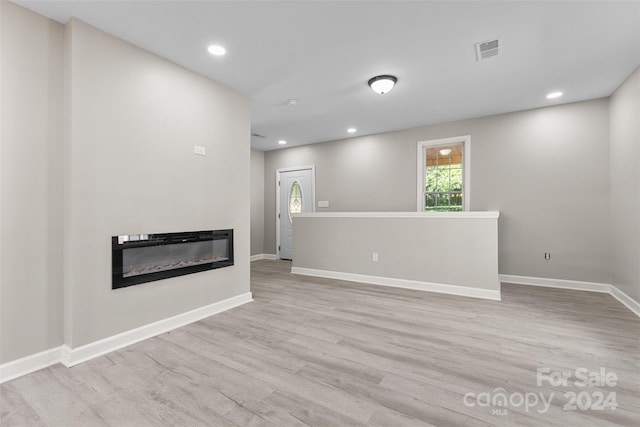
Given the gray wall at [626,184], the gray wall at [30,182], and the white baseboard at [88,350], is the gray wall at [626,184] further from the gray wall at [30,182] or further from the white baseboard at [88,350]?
the gray wall at [30,182]

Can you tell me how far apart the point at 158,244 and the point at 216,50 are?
1.92m

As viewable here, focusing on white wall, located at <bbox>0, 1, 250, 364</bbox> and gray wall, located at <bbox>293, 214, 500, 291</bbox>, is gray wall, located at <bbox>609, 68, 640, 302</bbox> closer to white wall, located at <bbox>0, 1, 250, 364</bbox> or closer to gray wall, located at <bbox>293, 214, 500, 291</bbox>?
gray wall, located at <bbox>293, 214, 500, 291</bbox>

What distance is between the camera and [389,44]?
2.75m

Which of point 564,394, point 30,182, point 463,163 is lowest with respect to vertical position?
point 564,394

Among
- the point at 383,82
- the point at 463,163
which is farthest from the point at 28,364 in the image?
the point at 463,163

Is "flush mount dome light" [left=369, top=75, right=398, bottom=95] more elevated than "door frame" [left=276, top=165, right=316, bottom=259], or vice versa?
"flush mount dome light" [left=369, top=75, right=398, bottom=95]

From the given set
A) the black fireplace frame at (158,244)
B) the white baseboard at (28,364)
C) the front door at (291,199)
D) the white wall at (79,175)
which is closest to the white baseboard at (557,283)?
the front door at (291,199)

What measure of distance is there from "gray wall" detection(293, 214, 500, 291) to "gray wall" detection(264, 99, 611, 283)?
1.05 meters

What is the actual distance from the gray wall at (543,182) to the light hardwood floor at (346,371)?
1.08m

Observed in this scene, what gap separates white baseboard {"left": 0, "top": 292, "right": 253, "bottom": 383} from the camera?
209cm

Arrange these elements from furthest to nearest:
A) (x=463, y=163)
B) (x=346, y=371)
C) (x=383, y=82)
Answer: (x=463, y=163), (x=383, y=82), (x=346, y=371)

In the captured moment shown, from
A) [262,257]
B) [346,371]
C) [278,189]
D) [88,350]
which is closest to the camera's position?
[346,371]

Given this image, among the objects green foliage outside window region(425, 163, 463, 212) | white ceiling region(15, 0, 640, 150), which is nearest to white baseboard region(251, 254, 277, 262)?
green foliage outside window region(425, 163, 463, 212)

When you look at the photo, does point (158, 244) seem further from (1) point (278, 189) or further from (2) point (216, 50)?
(1) point (278, 189)
